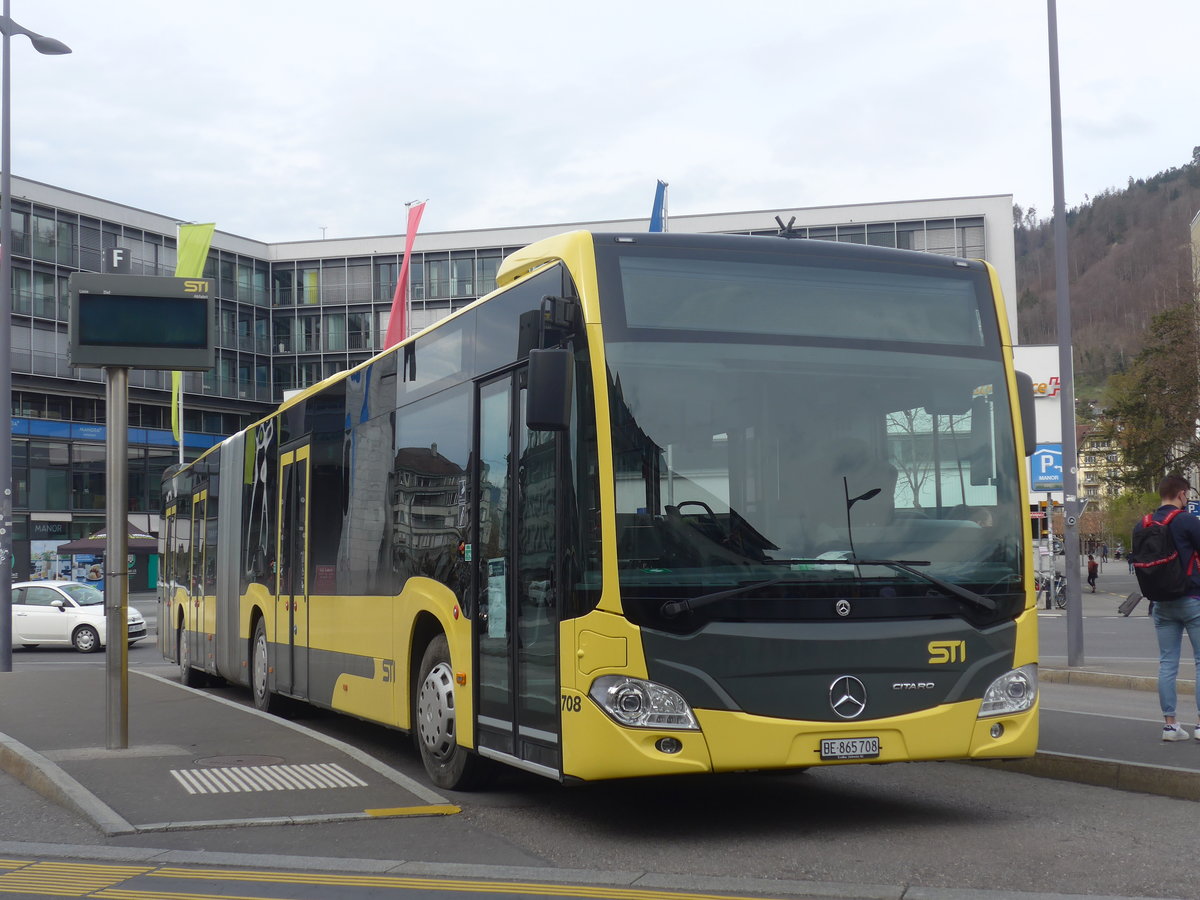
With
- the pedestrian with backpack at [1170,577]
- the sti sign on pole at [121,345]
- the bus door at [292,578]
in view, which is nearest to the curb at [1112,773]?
the pedestrian with backpack at [1170,577]

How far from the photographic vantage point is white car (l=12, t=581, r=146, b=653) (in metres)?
31.3

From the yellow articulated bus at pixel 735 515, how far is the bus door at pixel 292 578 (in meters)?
4.17

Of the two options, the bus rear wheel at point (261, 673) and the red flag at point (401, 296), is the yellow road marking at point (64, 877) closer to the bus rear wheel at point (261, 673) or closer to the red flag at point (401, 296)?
the bus rear wheel at point (261, 673)

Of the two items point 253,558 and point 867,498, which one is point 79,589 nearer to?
point 253,558

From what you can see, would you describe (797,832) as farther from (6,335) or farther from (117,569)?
(6,335)

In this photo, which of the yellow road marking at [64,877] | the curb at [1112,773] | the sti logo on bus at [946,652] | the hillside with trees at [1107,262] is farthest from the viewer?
the hillside with trees at [1107,262]

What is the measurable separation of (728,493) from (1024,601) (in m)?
1.84

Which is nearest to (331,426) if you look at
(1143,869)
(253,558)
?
(253,558)

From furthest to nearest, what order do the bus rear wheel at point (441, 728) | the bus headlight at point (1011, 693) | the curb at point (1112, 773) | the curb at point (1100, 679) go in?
the curb at point (1100, 679) < the bus rear wheel at point (441, 728) < the curb at point (1112, 773) < the bus headlight at point (1011, 693)

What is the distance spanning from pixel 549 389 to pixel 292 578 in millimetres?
6773

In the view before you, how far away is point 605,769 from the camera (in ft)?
22.5

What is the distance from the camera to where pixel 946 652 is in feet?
24.2

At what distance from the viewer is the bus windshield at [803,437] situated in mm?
7039

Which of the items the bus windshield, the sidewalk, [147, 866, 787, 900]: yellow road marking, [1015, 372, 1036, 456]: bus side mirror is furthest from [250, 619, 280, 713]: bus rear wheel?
[1015, 372, 1036, 456]: bus side mirror
